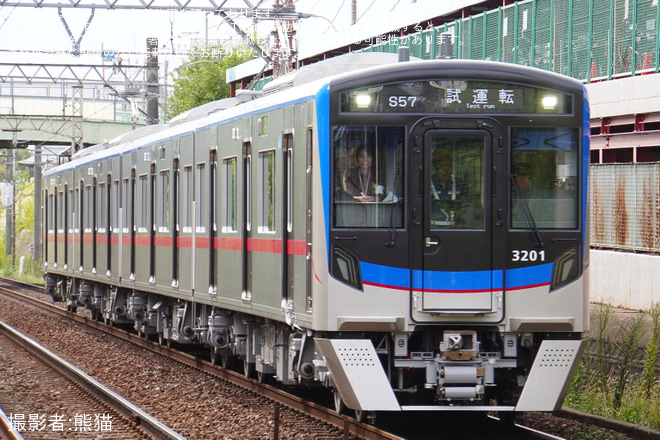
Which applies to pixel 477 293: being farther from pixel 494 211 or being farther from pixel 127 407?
pixel 127 407

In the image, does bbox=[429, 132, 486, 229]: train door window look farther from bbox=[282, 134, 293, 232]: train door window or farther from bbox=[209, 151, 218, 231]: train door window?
bbox=[209, 151, 218, 231]: train door window

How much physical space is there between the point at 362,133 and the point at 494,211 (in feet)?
3.99

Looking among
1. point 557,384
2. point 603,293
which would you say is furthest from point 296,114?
point 603,293

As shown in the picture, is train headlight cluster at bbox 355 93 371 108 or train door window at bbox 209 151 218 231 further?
train door window at bbox 209 151 218 231

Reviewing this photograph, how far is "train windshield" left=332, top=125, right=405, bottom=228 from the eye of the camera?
9.45 meters

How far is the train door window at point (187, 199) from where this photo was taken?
1491 cm

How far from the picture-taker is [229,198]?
12945 mm

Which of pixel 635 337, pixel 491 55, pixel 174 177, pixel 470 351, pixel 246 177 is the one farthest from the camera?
pixel 491 55

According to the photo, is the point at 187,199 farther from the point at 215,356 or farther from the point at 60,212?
the point at 60,212

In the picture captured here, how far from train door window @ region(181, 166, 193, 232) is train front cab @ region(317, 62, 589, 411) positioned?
225 inches

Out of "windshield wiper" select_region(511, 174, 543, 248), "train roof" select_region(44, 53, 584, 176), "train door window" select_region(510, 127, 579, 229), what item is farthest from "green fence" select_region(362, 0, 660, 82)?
"windshield wiper" select_region(511, 174, 543, 248)

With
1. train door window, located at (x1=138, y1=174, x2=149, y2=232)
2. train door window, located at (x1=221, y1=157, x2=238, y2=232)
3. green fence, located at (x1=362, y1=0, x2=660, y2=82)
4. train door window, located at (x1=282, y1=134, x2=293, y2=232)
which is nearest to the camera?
train door window, located at (x1=282, y1=134, x2=293, y2=232)

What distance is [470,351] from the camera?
939 centimetres

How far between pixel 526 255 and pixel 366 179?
4.69 ft
